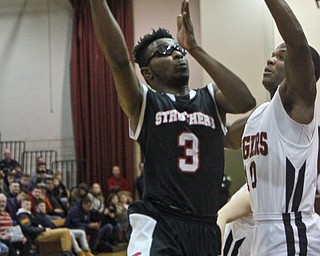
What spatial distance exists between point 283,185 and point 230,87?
604 mm

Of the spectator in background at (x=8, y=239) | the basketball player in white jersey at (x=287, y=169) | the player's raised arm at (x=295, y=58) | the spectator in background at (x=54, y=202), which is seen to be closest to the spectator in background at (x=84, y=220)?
the spectator in background at (x=54, y=202)

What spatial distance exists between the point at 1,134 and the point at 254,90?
617cm

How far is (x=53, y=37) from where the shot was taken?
688 inches

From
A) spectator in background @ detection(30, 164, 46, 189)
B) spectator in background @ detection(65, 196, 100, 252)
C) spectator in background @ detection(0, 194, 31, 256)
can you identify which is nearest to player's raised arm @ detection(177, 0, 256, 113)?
spectator in background @ detection(0, 194, 31, 256)

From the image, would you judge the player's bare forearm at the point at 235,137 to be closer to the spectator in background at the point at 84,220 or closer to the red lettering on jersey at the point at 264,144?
the red lettering on jersey at the point at 264,144

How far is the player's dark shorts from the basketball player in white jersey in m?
0.27

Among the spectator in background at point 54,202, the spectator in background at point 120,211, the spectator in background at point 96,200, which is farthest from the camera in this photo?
the spectator in background at point 120,211

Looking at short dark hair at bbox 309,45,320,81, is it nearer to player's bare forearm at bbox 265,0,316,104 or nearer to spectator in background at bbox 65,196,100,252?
player's bare forearm at bbox 265,0,316,104

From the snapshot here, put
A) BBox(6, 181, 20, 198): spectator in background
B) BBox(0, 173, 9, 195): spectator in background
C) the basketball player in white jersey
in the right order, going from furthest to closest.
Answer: BBox(0, 173, 9, 195): spectator in background, BBox(6, 181, 20, 198): spectator in background, the basketball player in white jersey

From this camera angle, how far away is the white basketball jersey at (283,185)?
362cm

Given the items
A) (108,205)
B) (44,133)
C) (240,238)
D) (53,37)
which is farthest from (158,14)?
(240,238)

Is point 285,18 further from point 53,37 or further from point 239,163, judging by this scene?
point 53,37

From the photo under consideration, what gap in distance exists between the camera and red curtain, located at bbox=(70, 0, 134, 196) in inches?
677

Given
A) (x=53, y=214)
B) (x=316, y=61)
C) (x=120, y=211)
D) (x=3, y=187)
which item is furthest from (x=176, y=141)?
(x=120, y=211)
